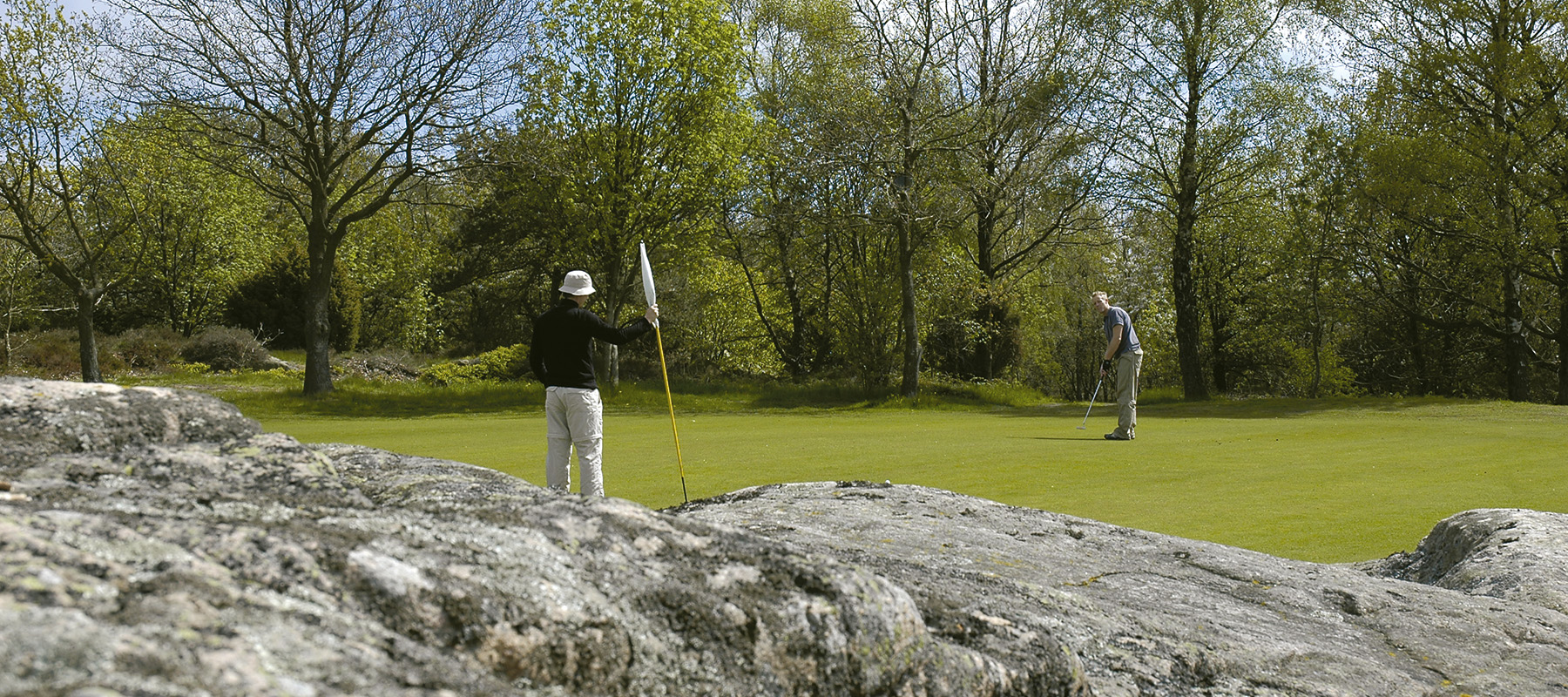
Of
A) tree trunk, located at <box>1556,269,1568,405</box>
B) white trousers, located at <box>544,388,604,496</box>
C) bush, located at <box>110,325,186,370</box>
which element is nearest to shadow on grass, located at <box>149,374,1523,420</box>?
bush, located at <box>110,325,186,370</box>

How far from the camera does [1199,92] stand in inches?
1334

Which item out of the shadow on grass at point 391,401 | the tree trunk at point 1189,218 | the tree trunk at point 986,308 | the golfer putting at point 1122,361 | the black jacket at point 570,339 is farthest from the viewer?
the tree trunk at point 986,308

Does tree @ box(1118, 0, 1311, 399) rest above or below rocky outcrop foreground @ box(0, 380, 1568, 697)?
above

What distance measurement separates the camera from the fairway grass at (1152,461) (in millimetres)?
9312

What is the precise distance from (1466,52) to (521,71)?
90.1ft

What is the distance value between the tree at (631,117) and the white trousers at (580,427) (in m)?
22.5

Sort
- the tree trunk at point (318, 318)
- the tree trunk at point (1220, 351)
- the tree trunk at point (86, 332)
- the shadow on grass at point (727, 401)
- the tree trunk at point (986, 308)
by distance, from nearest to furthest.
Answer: the shadow on grass at point (727, 401)
the tree trunk at point (86, 332)
the tree trunk at point (318, 318)
the tree trunk at point (986, 308)
the tree trunk at point (1220, 351)

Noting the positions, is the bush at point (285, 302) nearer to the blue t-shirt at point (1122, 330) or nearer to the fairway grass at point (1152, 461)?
the fairway grass at point (1152, 461)

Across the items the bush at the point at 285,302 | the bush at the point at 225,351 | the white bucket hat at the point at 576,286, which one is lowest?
the bush at the point at 225,351

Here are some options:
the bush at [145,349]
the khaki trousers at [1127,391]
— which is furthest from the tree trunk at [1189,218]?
the bush at [145,349]

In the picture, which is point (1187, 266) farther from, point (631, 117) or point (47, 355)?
point (47, 355)

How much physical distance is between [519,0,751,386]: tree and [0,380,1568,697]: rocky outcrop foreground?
28.1 meters

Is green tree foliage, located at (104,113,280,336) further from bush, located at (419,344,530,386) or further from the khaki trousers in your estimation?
the khaki trousers

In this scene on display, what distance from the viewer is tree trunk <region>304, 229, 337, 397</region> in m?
28.8
